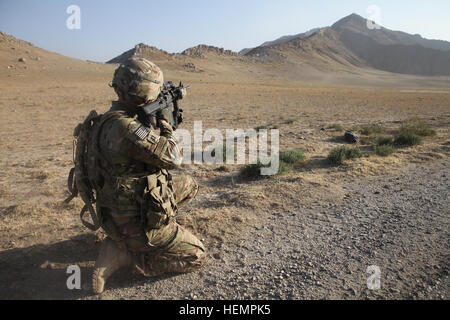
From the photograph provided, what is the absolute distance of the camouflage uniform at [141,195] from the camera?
2.55 meters

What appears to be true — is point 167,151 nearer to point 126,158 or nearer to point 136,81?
point 126,158

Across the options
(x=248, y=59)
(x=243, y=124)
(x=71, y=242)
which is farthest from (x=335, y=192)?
(x=248, y=59)

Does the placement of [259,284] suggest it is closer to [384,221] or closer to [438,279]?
[438,279]

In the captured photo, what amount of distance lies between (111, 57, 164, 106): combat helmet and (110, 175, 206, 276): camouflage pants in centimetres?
116

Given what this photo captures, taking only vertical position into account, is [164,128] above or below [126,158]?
above

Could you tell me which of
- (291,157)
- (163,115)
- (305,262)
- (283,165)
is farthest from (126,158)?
(291,157)

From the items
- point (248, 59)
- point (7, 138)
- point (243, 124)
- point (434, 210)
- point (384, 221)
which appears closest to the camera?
point (384, 221)

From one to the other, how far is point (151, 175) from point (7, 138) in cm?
867

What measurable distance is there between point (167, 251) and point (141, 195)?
1.94 feet

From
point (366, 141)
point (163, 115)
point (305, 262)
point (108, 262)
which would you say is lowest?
point (305, 262)

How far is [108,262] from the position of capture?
2719 millimetres

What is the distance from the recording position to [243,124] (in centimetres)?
1163

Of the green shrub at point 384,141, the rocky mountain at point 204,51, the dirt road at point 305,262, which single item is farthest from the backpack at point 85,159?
the rocky mountain at point 204,51

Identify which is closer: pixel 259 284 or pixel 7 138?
pixel 259 284
